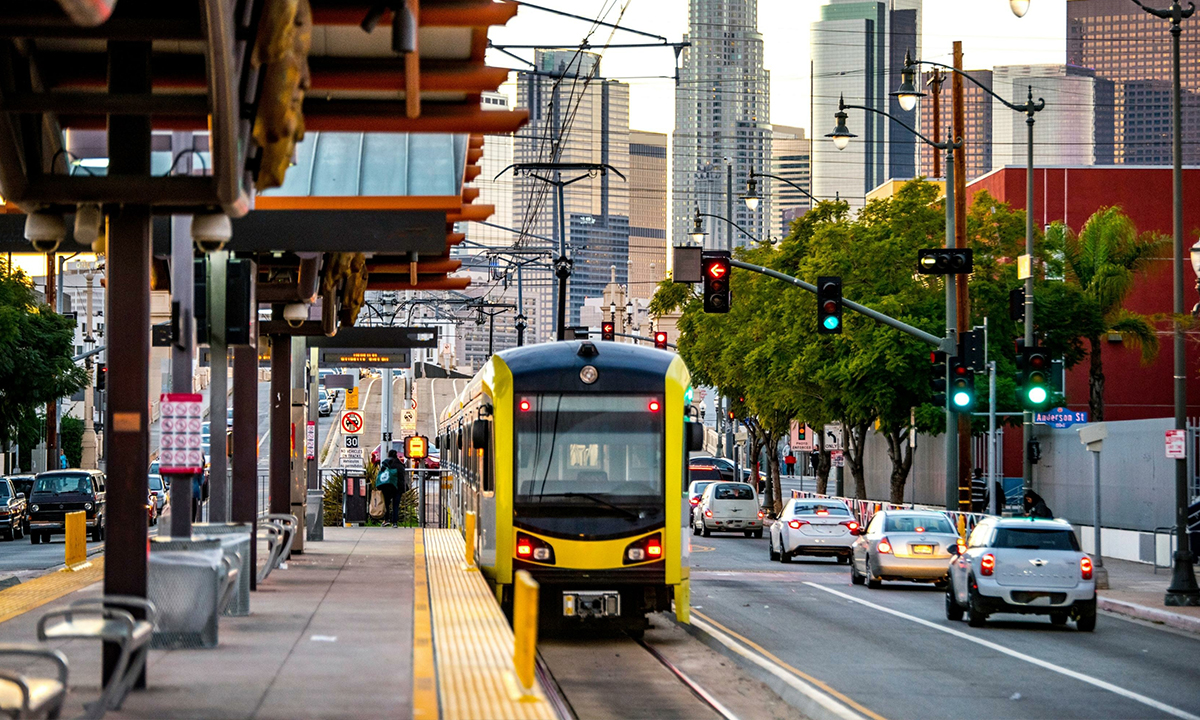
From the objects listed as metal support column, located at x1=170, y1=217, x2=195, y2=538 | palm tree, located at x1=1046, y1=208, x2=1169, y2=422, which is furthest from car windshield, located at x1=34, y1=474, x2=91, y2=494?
palm tree, located at x1=1046, y1=208, x2=1169, y2=422

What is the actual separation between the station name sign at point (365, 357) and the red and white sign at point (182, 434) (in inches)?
846

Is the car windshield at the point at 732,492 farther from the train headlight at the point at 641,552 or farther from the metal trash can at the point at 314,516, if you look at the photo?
the train headlight at the point at 641,552

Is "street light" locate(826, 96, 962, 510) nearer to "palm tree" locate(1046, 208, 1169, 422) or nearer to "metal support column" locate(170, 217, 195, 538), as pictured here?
"palm tree" locate(1046, 208, 1169, 422)

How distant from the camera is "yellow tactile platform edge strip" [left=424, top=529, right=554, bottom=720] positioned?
1106 cm

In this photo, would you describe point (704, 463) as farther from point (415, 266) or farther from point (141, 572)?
point (141, 572)

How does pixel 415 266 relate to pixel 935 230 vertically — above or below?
below

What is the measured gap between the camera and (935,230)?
149 ft

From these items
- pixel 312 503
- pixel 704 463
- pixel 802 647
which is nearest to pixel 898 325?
pixel 312 503

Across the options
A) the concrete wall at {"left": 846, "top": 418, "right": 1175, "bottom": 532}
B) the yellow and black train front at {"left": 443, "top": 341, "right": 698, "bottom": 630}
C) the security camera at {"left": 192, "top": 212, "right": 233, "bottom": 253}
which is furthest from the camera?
the concrete wall at {"left": 846, "top": 418, "right": 1175, "bottom": 532}

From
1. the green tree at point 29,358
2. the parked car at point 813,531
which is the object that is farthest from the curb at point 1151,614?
the green tree at point 29,358

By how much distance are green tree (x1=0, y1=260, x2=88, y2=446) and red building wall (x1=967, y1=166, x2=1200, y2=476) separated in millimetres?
35387

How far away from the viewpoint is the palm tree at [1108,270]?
54.1 metres

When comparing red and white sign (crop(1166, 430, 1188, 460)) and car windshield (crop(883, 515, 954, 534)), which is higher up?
red and white sign (crop(1166, 430, 1188, 460))

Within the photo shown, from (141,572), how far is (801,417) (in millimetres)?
38776
